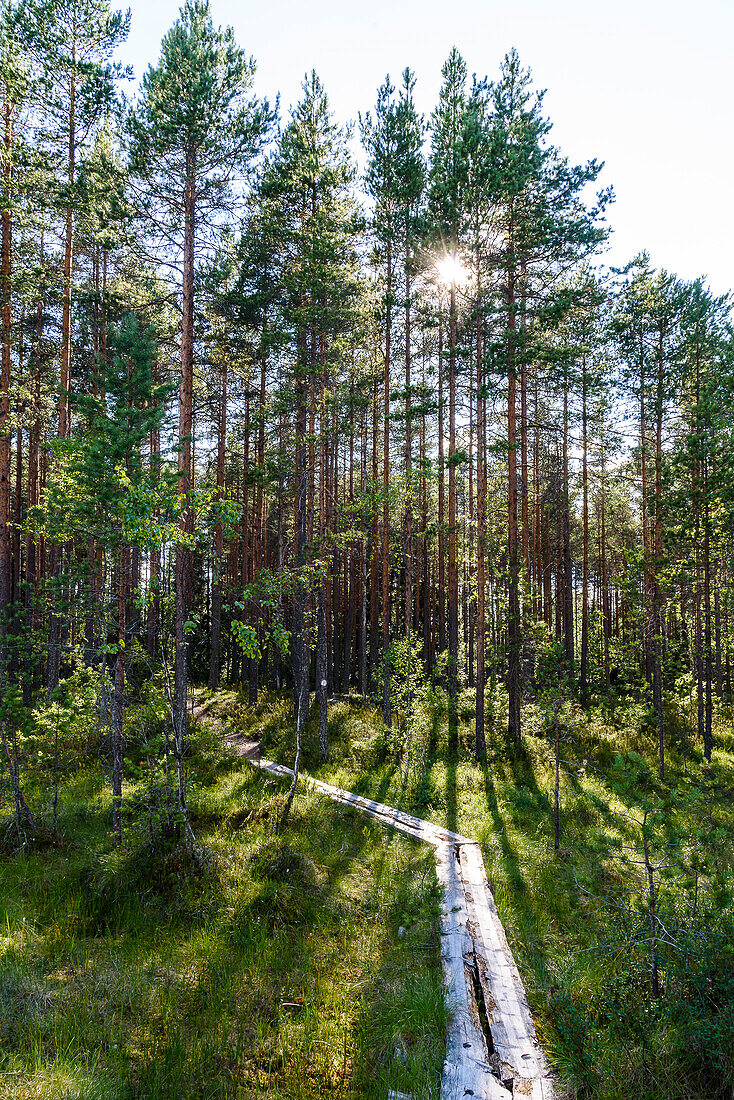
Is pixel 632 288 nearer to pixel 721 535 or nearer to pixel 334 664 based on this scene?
pixel 721 535

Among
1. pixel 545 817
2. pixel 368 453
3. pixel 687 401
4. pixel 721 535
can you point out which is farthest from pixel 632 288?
pixel 545 817

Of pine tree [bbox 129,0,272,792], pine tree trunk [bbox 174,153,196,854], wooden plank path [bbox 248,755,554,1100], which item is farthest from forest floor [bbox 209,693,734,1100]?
pine tree [bbox 129,0,272,792]

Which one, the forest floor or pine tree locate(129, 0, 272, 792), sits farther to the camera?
pine tree locate(129, 0, 272, 792)

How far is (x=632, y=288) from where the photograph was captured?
1673cm

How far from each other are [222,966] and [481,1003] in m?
2.52

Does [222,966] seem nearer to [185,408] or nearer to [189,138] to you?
[185,408]

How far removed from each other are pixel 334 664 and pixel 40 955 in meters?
20.2

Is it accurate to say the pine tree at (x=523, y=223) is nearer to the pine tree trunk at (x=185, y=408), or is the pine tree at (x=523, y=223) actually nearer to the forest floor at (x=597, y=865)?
the forest floor at (x=597, y=865)

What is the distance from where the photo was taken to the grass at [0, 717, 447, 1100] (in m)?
3.63

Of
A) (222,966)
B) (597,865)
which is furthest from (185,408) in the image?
(597,865)

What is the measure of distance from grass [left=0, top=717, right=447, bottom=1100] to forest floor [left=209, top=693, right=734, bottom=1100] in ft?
3.95

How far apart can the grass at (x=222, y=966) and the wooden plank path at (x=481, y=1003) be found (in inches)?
6.4

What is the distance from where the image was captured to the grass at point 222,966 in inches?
143

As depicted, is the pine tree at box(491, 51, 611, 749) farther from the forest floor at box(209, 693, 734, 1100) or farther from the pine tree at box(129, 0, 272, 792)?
the pine tree at box(129, 0, 272, 792)
